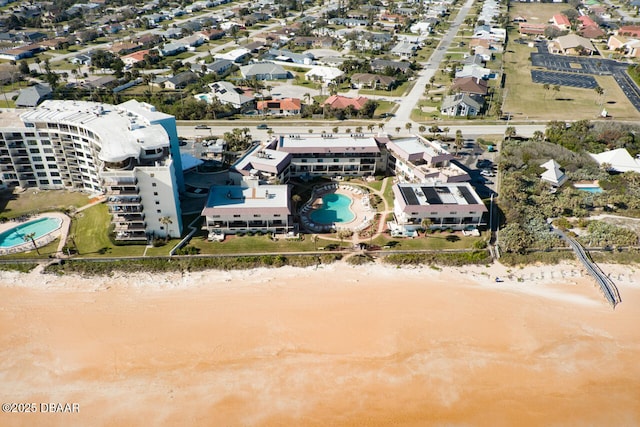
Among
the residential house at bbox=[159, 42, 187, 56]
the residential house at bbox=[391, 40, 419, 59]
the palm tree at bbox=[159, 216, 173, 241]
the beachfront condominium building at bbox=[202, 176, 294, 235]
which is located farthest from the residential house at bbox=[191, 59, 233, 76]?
the palm tree at bbox=[159, 216, 173, 241]

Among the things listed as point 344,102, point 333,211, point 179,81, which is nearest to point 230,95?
point 179,81

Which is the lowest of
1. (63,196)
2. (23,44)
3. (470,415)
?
(470,415)

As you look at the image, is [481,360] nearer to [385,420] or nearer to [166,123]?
[385,420]

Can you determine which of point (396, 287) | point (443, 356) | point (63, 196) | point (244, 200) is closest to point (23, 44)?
point (63, 196)

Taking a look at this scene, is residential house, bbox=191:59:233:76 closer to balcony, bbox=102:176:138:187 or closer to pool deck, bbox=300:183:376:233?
pool deck, bbox=300:183:376:233

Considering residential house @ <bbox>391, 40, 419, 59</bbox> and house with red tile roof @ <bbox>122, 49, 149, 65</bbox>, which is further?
residential house @ <bbox>391, 40, 419, 59</bbox>

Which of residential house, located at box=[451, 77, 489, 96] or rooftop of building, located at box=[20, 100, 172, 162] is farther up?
rooftop of building, located at box=[20, 100, 172, 162]
